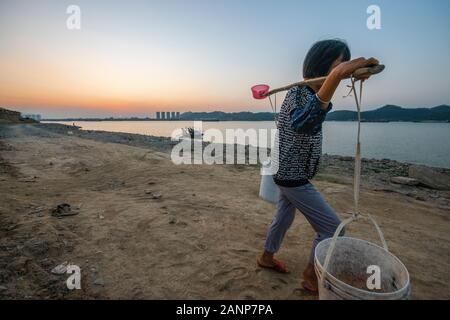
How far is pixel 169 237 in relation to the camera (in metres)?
3.91

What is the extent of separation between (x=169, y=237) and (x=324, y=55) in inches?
121

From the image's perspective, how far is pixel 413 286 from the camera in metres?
3.05

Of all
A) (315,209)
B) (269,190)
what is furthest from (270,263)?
(269,190)

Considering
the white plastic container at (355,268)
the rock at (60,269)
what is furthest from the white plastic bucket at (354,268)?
the rock at (60,269)

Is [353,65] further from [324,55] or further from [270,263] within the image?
[270,263]

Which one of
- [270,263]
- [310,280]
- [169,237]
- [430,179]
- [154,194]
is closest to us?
[310,280]

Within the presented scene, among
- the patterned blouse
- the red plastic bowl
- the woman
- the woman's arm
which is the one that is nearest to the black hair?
the woman

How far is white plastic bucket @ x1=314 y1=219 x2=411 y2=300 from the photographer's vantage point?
71.6 inches

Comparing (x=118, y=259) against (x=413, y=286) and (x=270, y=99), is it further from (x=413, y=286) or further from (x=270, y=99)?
(x=413, y=286)

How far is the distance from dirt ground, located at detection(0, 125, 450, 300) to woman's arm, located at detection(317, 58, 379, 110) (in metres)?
2.02

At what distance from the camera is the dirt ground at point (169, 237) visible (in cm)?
282
